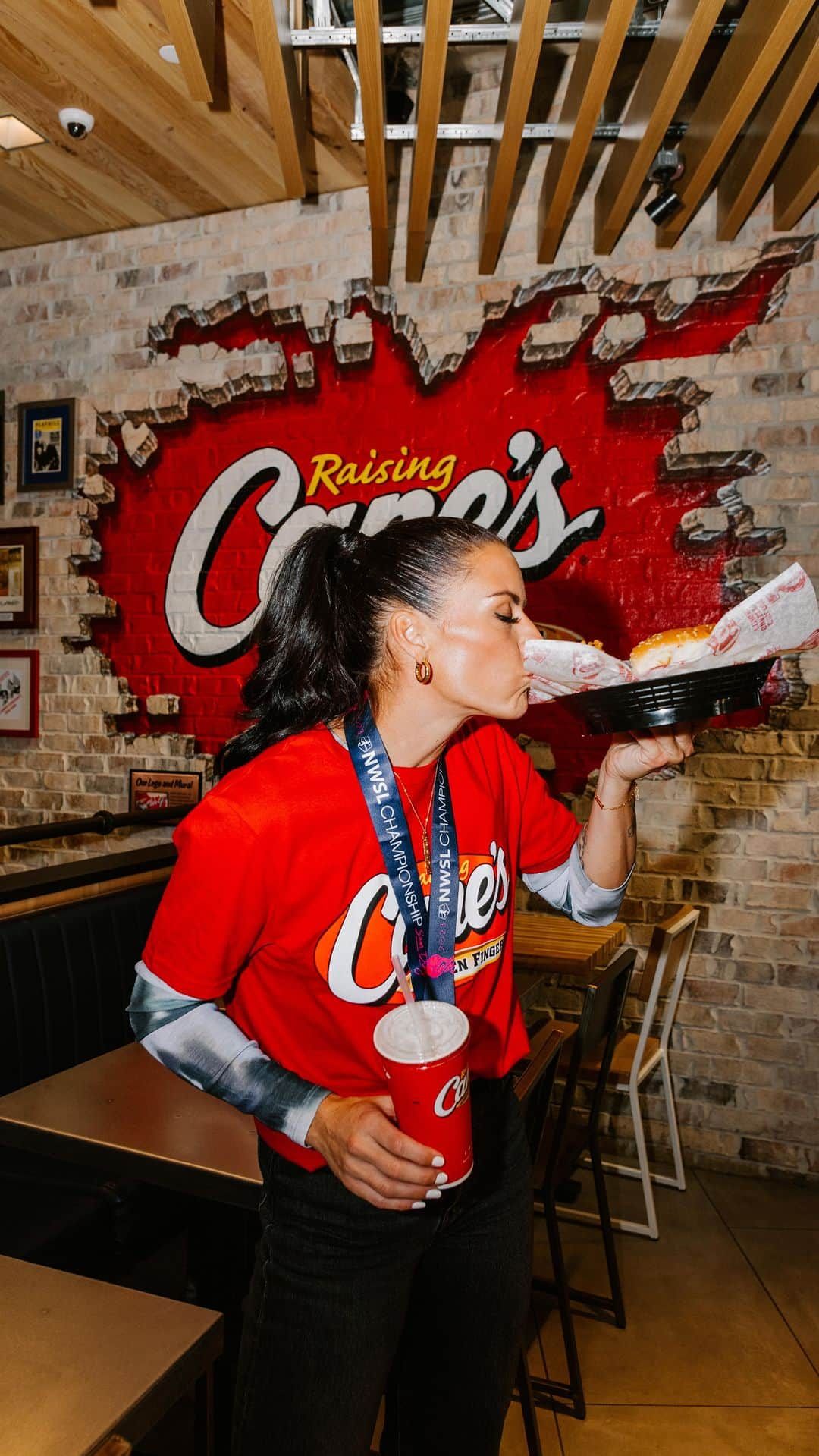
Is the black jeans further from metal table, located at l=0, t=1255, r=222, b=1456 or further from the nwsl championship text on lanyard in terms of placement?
the nwsl championship text on lanyard

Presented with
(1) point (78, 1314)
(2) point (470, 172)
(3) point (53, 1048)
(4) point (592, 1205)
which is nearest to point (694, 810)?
(4) point (592, 1205)

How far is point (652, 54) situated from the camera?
2641mm

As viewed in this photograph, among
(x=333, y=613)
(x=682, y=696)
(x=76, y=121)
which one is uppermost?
(x=76, y=121)

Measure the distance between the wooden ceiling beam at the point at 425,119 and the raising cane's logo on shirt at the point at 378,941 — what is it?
228cm

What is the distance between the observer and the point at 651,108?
2.71 meters

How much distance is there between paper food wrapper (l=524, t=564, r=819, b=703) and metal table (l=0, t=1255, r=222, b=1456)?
812 mm

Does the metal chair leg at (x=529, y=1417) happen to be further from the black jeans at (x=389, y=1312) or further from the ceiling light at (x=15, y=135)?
the ceiling light at (x=15, y=135)

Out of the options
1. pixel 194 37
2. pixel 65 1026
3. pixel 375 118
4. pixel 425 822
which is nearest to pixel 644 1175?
pixel 65 1026

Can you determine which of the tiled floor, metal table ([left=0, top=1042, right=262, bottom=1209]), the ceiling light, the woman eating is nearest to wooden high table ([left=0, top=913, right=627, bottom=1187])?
metal table ([left=0, top=1042, right=262, bottom=1209])

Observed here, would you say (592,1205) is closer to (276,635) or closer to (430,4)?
(276,635)

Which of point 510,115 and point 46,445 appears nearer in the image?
point 510,115

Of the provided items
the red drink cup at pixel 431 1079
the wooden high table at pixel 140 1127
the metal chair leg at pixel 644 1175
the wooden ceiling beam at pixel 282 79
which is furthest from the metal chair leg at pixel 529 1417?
the wooden ceiling beam at pixel 282 79

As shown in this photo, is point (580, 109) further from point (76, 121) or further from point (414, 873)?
point (414, 873)

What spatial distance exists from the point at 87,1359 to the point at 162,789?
10.6 ft
